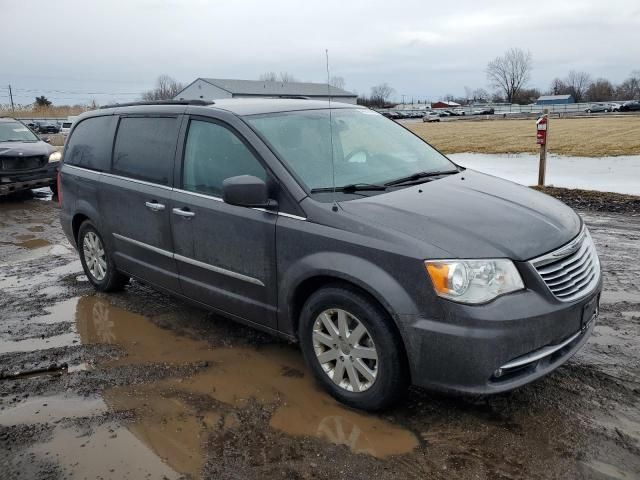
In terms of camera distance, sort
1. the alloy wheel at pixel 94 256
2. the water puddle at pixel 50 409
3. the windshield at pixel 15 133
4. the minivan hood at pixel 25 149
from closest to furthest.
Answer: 1. the water puddle at pixel 50 409
2. the alloy wheel at pixel 94 256
3. the minivan hood at pixel 25 149
4. the windshield at pixel 15 133

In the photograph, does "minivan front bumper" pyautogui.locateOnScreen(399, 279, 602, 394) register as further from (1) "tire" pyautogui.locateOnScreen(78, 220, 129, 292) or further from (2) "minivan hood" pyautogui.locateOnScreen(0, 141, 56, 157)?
(2) "minivan hood" pyautogui.locateOnScreen(0, 141, 56, 157)

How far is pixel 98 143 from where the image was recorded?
18.1 ft

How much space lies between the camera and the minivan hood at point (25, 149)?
12.0m

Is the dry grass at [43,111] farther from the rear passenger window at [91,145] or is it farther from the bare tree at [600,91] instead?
the bare tree at [600,91]

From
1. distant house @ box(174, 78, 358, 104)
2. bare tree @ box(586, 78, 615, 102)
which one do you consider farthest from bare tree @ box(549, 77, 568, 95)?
distant house @ box(174, 78, 358, 104)

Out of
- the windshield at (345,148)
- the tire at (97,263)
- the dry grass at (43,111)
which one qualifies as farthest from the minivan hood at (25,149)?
the dry grass at (43,111)

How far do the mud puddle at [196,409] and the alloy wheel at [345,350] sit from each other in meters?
0.20

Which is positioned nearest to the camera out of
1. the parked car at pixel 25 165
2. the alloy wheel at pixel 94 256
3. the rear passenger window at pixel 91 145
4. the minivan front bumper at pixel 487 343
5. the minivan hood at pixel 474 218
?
the minivan front bumper at pixel 487 343

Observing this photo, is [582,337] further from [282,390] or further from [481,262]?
[282,390]

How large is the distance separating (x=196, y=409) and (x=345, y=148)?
2.09m

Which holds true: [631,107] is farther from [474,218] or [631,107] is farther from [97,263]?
[474,218]

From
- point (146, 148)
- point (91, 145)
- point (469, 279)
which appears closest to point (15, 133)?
point (91, 145)

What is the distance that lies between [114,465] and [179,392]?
2.59 feet

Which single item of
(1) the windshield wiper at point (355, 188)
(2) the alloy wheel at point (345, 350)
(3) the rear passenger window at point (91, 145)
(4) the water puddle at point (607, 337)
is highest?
(3) the rear passenger window at point (91, 145)
